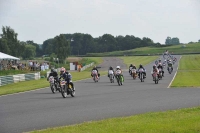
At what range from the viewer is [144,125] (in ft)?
33.7

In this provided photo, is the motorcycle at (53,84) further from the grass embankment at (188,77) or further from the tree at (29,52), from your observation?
the tree at (29,52)

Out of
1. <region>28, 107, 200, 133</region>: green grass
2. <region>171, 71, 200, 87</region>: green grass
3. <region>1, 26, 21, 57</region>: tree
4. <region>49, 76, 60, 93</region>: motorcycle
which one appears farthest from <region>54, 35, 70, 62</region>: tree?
<region>28, 107, 200, 133</region>: green grass

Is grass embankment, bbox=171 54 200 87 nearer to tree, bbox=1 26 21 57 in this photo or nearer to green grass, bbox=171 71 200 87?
green grass, bbox=171 71 200 87

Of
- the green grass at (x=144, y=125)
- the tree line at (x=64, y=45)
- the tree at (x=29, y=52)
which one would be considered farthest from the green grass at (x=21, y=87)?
the tree at (x=29, y=52)

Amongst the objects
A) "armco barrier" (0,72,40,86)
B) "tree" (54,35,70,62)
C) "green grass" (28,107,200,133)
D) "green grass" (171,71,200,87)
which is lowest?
"green grass" (28,107,200,133)

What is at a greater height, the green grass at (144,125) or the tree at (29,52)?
the tree at (29,52)

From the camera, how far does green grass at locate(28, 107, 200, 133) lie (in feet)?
31.7

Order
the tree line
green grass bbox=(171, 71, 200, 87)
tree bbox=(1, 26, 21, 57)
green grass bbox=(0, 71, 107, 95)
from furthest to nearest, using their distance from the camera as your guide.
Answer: tree bbox=(1, 26, 21, 57) → the tree line → green grass bbox=(171, 71, 200, 87) → green grass bbox=(0, 71, 107, 95)

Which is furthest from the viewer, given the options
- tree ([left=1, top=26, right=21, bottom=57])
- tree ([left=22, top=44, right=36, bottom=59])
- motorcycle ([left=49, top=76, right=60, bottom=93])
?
tree ([left=22, top=44, right=36, bottom=59])

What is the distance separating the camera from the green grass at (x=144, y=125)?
966 cm

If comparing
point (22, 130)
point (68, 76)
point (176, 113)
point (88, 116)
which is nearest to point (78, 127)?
point (22, 130)

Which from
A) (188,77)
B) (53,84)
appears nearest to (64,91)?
(53,84)

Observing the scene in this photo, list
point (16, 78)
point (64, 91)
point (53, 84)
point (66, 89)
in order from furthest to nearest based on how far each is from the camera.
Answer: point (16, 78)
point (53, 84)
point (66, 89)
point (64, 91)

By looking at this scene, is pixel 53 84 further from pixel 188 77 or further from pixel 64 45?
pixel 64 45
